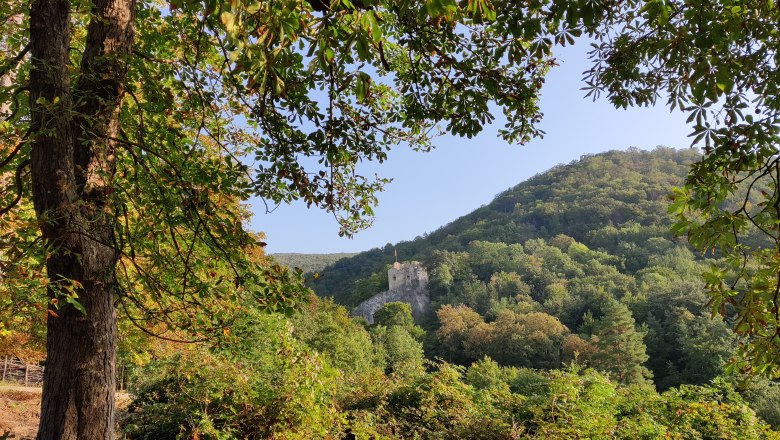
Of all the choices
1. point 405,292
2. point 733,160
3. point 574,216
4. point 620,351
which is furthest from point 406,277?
point 733,160

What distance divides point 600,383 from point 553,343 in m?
34.0

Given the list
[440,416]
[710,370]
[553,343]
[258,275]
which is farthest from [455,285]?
[258,275]

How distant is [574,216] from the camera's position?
79.4 m

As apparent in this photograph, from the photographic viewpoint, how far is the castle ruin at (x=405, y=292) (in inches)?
2451

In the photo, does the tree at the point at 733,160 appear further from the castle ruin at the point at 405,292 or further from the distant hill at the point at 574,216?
the distant hill at the point at 574,216

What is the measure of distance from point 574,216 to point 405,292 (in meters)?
36.7

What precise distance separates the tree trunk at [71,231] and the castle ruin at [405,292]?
59.5 metres

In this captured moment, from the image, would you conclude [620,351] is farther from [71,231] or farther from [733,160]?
[71,231]

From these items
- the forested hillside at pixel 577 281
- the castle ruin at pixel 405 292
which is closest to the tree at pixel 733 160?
the forested hillside at pixel 577 281

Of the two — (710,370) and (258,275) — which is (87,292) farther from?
(710,370)

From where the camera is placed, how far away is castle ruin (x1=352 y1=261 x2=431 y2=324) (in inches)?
2451

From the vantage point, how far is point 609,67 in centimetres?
348

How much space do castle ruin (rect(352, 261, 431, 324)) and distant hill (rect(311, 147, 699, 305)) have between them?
443 centimetres

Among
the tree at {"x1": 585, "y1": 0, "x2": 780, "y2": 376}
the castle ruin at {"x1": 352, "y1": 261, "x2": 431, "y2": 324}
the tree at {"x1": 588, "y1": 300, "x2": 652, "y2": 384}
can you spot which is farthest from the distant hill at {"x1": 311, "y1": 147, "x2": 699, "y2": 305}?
the tree at {"x1": 585, "y1": 0, "x2": 780, "y2": 376}
